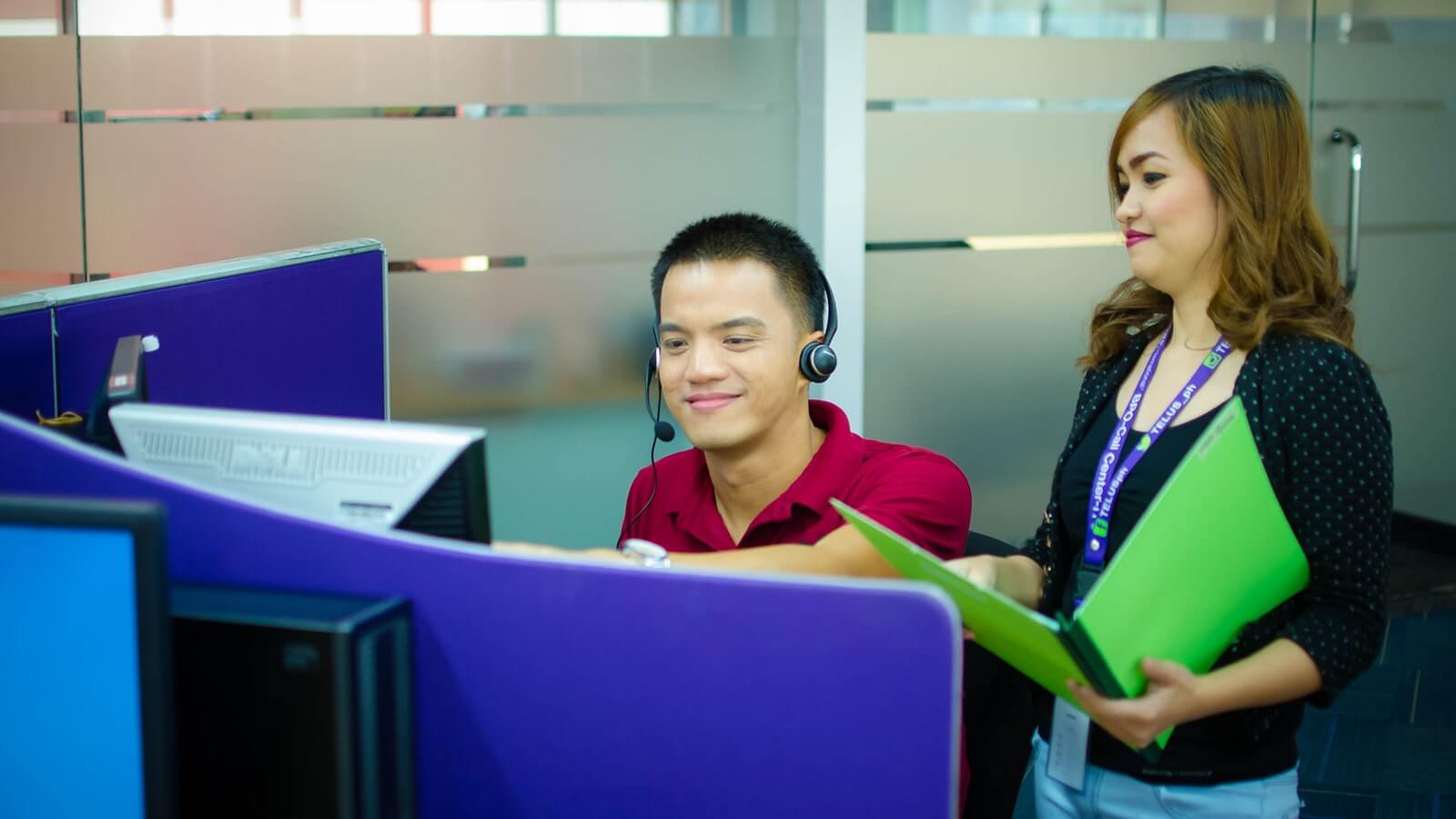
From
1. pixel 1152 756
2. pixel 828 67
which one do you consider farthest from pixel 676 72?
pixel 1152 756

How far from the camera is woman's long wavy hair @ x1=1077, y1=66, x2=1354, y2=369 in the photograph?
1347 mm

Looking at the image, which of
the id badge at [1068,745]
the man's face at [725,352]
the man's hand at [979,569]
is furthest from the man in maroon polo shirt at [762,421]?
the id badge at [1068,745]

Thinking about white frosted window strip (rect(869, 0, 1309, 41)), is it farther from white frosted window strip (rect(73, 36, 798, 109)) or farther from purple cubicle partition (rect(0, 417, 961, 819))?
purple cubicle partition (rect(0, 417, 961, 819))

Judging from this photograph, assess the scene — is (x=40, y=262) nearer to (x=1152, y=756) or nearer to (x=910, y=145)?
(x=910, y=145)

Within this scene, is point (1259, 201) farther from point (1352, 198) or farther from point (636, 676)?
point (1352, 198)

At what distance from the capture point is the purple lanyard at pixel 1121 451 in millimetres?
1364

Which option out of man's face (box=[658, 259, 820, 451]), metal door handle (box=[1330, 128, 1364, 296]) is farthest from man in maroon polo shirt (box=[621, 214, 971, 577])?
metal door handle (box=[1330, 128, 1364, 296])

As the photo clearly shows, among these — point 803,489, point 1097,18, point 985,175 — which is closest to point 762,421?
point 803,489

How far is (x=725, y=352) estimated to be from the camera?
1.67 metres

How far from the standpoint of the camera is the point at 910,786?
89 centimetres

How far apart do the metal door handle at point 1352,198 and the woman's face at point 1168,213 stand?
2.88 metres

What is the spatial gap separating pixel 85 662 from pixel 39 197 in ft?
8.53

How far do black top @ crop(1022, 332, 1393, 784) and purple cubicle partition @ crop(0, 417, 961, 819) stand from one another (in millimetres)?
536

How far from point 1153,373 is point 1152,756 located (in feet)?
1.39
